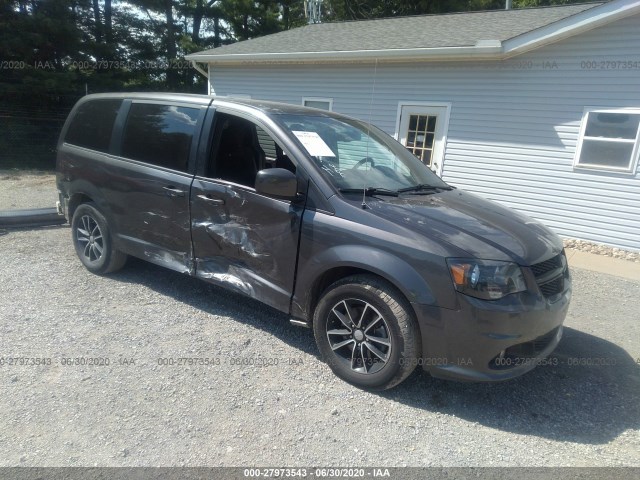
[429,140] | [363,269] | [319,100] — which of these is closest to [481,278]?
[363,269]

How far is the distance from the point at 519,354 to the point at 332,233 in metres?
1.44

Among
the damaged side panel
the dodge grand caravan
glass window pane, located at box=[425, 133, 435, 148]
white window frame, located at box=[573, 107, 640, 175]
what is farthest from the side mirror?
glass window pane, located at box=[425, 133, 435, 148]

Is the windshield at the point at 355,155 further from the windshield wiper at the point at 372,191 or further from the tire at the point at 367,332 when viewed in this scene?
the tire at the point at 367,332

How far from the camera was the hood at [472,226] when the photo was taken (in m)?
2.78

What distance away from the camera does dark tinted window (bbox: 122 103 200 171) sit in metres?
3.88

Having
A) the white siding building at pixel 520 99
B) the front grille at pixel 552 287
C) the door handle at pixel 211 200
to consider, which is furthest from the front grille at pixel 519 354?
the white siding building at pixel 520 99

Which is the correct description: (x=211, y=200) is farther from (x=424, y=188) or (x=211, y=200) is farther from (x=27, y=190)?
(x=27, y=190)

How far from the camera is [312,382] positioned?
311 centimetres

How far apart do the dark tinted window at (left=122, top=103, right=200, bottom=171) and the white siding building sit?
3.41 m

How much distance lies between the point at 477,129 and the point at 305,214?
668 cm

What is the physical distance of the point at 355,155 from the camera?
369cm

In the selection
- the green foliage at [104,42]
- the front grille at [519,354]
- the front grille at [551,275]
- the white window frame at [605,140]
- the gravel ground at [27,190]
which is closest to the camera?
the front grille at [519,354]

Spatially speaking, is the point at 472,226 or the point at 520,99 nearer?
the point at 472,226

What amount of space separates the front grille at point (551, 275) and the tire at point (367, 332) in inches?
34.4
